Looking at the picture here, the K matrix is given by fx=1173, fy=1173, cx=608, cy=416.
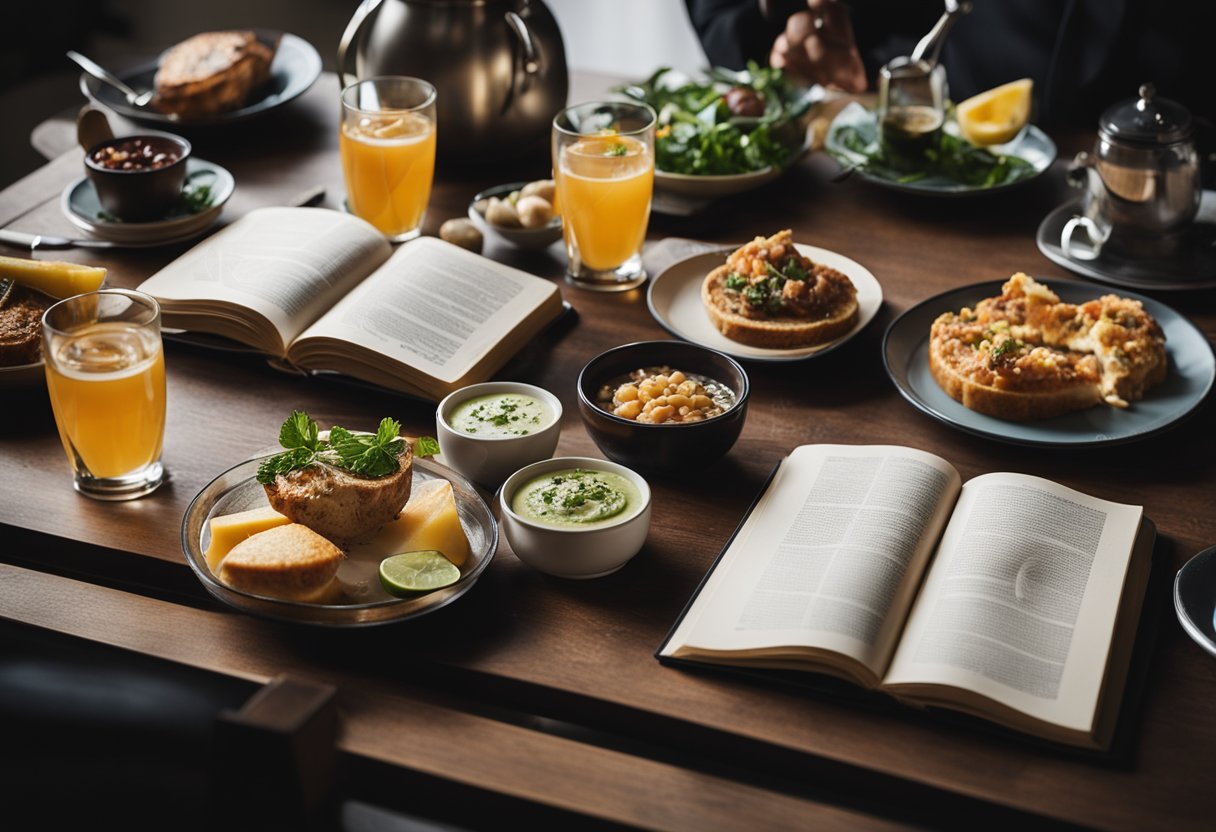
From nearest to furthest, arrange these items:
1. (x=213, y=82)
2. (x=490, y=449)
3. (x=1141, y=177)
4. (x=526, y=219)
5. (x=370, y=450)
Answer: (x=370, y=450)
(x=490, y=449)
(x=1141, y=177)
(x=526, y=219)
(x=213, y=82)

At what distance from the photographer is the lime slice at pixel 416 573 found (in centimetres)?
111

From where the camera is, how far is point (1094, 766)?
99 cm

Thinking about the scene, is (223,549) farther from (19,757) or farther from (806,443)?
(806,443)

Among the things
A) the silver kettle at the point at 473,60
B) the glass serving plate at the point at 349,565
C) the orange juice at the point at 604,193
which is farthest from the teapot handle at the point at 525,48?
the glass serving plate at the point at 349,565

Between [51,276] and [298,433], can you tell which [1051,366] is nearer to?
[298,433]

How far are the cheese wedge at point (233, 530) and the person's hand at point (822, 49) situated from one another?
5.32 ft

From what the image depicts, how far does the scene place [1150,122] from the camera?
1754 millimetres

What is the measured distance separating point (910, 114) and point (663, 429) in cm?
110

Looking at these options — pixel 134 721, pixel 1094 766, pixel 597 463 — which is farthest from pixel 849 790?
pixel 134 721

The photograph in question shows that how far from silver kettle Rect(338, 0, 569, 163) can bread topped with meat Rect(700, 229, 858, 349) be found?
64 centimetres

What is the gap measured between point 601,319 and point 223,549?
0.75 metres

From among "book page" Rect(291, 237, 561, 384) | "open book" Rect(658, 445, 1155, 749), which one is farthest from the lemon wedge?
"open book" Rect(658, 445, 1155, 749)

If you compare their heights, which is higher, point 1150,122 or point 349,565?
point 1150,122

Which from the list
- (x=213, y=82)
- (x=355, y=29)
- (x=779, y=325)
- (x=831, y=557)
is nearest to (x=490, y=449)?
(x=831, y=557)
